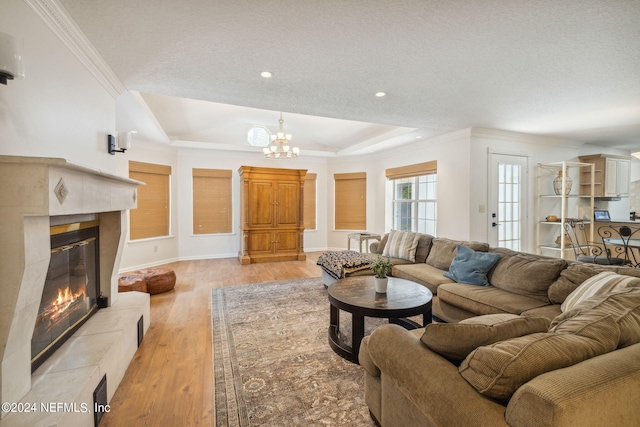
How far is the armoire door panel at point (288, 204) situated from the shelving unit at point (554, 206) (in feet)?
15.2

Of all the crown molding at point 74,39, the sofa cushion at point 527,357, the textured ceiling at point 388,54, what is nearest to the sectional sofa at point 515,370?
the sofa cushion at point 527,357

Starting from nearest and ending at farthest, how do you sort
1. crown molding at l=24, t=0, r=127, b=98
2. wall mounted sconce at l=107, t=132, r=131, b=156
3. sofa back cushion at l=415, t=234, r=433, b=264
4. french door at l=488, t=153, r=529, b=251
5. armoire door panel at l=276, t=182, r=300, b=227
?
crown molding at l=24, t=0, r=127, b=98, wall mounted sconce at l=107, t=132, r=131, b=156, sofa back cushion at l=415, t=234, r=433, b=264, french door at l=488, t=153, r=529, b=251, armoire door panel at l=276, t=182, r=300, b=227

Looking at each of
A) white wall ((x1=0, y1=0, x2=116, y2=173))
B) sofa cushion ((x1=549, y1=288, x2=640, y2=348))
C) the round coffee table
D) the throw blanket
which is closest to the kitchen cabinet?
the throw blanket

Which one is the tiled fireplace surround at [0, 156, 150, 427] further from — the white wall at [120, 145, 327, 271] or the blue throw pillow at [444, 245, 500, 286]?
the white wall at [120, 145, 327, 271]

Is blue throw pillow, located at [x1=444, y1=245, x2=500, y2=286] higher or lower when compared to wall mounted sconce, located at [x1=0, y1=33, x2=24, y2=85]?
lower

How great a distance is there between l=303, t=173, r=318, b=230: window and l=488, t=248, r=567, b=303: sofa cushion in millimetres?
4835

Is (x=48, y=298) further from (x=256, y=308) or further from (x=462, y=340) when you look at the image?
(x=462, y=340)

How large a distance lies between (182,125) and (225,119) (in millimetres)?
822

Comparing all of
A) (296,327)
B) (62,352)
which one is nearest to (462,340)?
(296,327)

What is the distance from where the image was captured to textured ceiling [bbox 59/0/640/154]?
1.72 meters

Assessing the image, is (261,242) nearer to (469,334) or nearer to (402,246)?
(402,246)

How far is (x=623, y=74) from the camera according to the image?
255 cm

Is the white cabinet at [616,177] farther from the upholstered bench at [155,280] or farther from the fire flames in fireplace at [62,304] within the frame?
the fire flames in fireplace at [62,304]

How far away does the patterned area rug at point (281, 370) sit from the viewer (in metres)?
1.70
